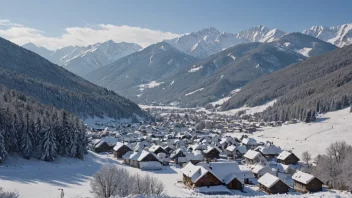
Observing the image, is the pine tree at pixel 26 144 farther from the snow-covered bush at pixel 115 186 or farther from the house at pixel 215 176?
the snow-covered bush at pixel 115 186

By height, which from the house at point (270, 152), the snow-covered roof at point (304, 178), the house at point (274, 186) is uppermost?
the house at point (270, 152)

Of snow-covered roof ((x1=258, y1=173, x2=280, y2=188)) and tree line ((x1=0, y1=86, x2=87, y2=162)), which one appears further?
tree line ((x1=0, y1=86, x2=87, y2=162))

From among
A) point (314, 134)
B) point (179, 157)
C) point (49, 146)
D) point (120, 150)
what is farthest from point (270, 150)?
point (49, 146)

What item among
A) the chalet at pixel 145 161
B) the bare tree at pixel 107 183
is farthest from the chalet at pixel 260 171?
the bare tree at pixel 107 183

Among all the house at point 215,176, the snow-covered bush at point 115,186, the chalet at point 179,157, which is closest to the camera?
the snow-covered bush at point 115,186

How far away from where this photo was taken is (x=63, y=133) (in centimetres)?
7444

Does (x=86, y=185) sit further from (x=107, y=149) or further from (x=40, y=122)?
(x=107, y=149)

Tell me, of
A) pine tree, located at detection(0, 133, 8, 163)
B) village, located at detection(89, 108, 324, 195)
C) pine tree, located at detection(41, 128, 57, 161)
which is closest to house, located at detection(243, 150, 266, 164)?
village, located at detection(89, 108, 324, 195)

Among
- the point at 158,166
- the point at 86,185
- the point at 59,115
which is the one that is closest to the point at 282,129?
the point at 158,166

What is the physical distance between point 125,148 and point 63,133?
2246 cm

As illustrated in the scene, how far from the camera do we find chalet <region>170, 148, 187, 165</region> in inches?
3442

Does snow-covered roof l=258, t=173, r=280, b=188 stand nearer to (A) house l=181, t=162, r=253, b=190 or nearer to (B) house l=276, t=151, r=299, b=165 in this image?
(A) house l=181, t=162, r=253, b=190

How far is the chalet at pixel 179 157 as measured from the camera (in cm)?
Result: 8744

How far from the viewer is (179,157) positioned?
88.4m
